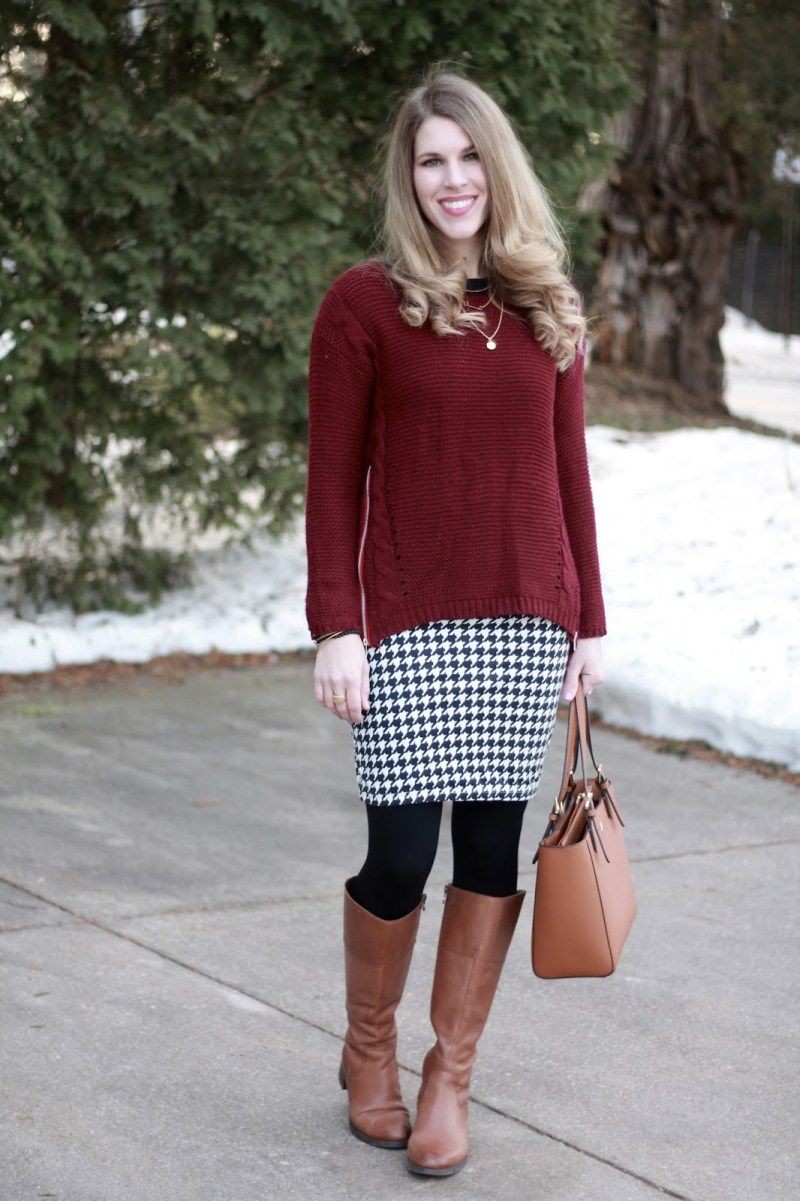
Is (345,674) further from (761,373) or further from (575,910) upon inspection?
(761,373)

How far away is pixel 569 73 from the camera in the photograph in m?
6.45

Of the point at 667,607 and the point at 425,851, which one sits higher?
the point at 425,851

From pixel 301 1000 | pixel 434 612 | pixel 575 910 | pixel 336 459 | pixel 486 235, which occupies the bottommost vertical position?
pixel 301 1000

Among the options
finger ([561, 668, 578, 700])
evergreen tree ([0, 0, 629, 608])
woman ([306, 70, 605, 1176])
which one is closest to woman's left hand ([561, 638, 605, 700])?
finger ([561, 668, 578, 700])

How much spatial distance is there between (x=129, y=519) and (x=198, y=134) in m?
1.76

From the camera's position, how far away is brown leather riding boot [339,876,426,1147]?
276 centimetres

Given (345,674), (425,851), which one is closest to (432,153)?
(345,674)

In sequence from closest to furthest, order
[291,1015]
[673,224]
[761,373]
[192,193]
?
[291,1015] < [192,193] < [673,224] < [761,373]

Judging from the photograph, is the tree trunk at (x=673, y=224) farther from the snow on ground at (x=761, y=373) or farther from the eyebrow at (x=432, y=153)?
the eyebrow at (x=432, y=153)

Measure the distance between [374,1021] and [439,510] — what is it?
947 mm

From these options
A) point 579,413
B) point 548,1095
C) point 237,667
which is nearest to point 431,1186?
point 548,1095

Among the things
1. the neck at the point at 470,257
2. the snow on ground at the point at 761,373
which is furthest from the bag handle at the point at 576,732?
the snow on ground at the point at 761,373

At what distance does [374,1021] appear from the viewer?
9.15 ft

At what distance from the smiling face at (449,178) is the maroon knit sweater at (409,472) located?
15cm
